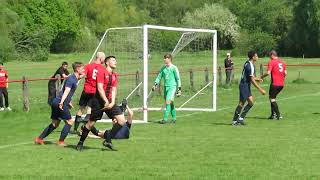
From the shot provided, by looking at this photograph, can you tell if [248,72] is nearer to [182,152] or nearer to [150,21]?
[182,152]

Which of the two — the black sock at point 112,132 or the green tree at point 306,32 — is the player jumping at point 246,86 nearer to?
the black sock at point 112,132

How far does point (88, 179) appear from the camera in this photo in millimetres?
10688

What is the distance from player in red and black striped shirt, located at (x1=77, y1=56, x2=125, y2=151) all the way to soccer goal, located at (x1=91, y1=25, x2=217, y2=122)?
5700mm

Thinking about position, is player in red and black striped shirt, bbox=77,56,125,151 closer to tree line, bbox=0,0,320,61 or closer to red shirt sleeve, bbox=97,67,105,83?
red shirt sleeve, bbox=97,67,105,83

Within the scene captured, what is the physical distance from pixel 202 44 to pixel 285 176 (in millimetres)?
16378

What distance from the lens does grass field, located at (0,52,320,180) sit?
36.7 feet

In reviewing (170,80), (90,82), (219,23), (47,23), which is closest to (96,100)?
(90,82)

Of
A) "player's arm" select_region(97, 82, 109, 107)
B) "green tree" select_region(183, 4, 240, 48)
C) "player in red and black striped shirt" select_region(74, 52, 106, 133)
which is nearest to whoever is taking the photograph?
"player's arm" select_region(97, 82, 109, 107)

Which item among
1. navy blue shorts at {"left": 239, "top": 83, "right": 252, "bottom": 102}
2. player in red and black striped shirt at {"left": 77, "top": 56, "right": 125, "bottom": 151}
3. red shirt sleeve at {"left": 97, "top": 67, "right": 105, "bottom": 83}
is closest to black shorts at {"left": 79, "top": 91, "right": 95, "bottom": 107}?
player in red and black striped shirt at {"left": 77, "top": 56, "right": 125, "bottom": 151}

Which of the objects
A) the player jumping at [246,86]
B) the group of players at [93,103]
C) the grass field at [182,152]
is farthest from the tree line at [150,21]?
the group of players at [93,103]

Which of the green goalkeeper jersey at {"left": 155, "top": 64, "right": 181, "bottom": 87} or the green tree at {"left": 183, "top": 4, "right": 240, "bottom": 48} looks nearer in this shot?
the green goalkeeper jersey at {"left": 155, "top": 64, "right": 181, "bottom": 87}

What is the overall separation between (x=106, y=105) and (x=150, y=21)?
437 ft

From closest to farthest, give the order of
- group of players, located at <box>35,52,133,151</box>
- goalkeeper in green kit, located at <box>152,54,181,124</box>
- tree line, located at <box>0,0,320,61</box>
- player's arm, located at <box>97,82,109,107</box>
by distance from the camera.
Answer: player's arm, located at <box>97,82,109,107</box>, group of players, located at <box>35,52,133,151</box>, goalkeeper in green kit, located at <box>152,54,181,124</box>, tree line, located at <box>0,0,320,61</box>

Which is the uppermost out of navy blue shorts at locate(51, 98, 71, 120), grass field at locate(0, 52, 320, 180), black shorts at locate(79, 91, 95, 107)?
black shorts at locate(79, 91, 95, 107)
